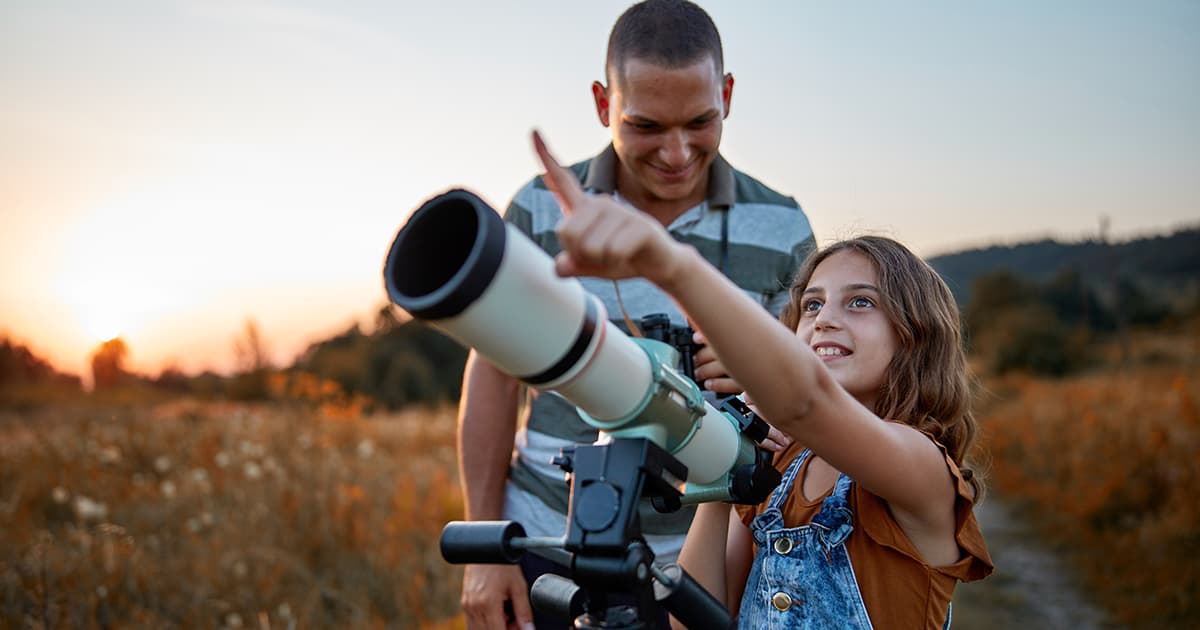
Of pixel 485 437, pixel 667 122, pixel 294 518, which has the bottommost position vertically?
pixel 294 518

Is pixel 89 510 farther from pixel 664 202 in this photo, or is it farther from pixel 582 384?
pixel 582 384

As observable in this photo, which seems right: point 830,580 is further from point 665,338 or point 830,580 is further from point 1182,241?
point 1182,241

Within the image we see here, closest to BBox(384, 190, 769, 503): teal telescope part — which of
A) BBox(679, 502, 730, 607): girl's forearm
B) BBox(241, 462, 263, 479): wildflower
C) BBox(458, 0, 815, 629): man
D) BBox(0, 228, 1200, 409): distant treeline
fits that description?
BBox(679, 502, 730, 607): girl's forearm

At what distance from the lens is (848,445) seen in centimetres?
156

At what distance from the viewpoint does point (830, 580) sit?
199cm

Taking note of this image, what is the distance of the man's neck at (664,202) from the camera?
9.48ft

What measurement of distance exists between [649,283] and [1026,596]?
560cm

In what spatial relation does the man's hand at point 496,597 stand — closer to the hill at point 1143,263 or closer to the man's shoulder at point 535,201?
the man's shoulder at point 535,201

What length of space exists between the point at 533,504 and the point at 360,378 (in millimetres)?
23252

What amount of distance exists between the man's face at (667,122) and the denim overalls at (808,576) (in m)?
1.06

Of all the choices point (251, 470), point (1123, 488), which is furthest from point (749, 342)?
point (1123, 488)

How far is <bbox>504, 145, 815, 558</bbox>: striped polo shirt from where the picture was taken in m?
2.80

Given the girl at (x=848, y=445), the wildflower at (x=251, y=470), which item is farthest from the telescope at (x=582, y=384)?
the wildflower at (x=251, y=470)

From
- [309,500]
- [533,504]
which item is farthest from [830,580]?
[309,500]
